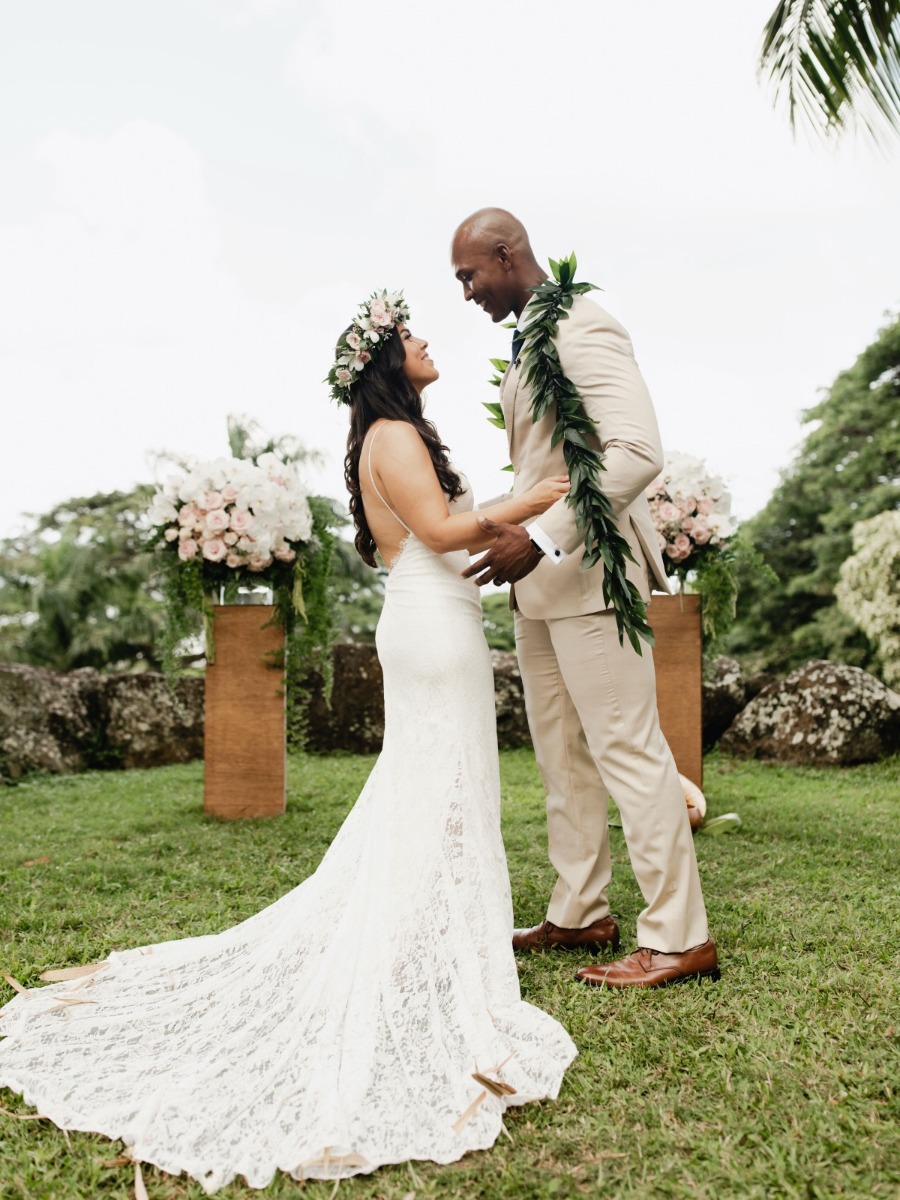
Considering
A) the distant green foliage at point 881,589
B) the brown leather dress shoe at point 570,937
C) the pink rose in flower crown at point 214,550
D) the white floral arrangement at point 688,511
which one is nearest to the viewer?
the brown leather dress shoe at point 570,937

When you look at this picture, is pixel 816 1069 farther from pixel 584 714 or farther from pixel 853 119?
pixel 853 119

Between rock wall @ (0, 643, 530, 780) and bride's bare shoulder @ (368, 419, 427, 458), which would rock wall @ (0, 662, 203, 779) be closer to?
rock wall @ (0, 643, 530, 780)

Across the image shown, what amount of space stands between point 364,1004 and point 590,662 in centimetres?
128

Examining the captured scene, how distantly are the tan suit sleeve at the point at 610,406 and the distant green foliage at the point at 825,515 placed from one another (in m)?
13.7

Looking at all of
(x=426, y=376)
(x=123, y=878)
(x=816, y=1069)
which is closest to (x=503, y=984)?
(x=816, y=1069)

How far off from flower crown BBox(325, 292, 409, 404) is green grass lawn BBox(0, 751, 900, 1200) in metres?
2.13

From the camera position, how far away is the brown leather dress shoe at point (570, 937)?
3543 millimetres

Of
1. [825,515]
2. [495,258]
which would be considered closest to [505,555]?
[495,258]

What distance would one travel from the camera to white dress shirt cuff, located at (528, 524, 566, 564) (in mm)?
3117

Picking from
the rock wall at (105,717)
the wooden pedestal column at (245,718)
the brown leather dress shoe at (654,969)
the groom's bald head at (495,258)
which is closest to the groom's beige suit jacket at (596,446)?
the groom's bald head at (495,258)

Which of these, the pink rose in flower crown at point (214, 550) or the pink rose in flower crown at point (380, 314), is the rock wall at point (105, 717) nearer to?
the pink rose in flower crown at point (214, 550)

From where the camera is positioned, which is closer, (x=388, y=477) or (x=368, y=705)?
(x=388, y=477)

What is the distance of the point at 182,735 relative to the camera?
9.30 metres

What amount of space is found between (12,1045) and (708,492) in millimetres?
4973
